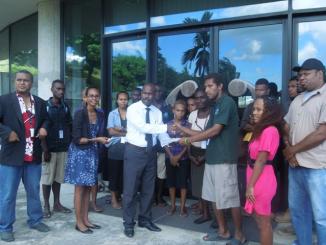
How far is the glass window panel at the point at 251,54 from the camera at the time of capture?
5.76 m

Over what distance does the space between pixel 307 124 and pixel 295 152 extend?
29 cm

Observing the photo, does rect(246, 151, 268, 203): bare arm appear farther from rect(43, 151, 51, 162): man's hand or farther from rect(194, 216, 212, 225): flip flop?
rect(43, 151, 51, 162): man's hand

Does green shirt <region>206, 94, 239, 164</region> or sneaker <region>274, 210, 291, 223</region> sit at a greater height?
green shirt <region>206, 94, 239, 164</region>

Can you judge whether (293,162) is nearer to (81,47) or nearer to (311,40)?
(311,40)

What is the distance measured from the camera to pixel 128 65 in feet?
24.0

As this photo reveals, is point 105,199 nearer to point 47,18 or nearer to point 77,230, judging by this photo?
point 77,230

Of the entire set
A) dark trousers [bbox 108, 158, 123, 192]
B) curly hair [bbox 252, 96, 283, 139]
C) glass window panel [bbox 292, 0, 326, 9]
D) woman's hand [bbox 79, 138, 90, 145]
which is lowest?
dark trousers [bbox 108, 158, 123, 192]

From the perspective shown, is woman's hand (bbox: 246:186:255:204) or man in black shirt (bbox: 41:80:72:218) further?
man in black shirt (bbox: 41:80:72:218)

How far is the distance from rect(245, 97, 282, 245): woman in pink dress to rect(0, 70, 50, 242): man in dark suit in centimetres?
252

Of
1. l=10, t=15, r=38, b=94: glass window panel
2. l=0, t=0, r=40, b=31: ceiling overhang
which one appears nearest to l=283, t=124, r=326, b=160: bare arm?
l=0, t=0, r=40, b=31: ceiling overhang

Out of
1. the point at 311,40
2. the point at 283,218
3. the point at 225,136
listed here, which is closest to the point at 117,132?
the point at 225,136

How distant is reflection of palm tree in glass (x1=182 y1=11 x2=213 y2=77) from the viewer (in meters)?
6.36

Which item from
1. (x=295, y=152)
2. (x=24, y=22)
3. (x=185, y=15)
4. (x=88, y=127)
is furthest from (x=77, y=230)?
(x=24, y=22)

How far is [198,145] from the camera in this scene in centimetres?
534
